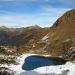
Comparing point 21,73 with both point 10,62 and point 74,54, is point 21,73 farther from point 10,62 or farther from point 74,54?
point 74,54

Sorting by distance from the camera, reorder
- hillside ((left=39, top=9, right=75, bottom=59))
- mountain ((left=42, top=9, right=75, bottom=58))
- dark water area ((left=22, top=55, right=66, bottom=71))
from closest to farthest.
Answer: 1. dark water area ((left=22, top=55, right=66, bottom=71))
2. hillside ((left=39, top=9, right=75, bottom=59))
3. mountain ((left=42, top=9, right=75, bottom=58))

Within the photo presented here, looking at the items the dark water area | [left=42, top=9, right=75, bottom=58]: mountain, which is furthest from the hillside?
the dark water area

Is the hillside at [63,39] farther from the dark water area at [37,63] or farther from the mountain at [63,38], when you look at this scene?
the dark water area at [37,63]

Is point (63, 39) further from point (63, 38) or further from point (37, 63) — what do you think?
point (37, 63)

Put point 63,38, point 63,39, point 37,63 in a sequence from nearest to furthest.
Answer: point 37,63
point 63,39
point 63,38

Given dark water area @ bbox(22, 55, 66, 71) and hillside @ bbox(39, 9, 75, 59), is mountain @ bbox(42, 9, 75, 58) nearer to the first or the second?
hillside @ bbox(39, 9, 75, 59)

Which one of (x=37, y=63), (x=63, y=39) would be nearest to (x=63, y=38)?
(x=63, y=39)

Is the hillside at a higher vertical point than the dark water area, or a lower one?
higher

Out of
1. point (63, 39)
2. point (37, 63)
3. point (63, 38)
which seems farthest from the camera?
point (63, 38)

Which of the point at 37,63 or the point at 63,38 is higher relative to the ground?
the point at 63,38
